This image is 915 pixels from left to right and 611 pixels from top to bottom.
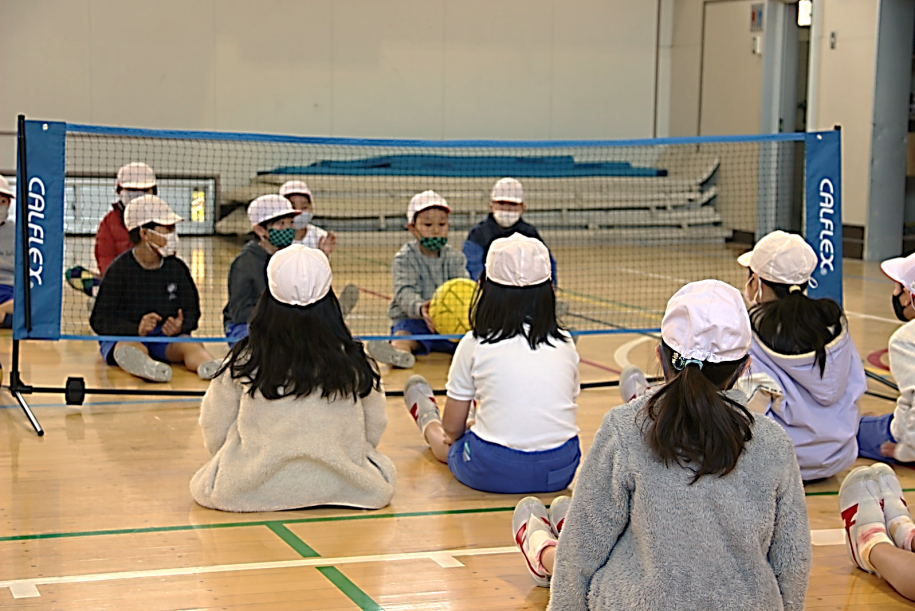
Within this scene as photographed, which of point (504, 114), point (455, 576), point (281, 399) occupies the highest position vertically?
point (504, 114)

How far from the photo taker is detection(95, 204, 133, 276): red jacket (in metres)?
7.25

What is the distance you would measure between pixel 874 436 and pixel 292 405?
257cm

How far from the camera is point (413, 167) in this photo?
1564cm

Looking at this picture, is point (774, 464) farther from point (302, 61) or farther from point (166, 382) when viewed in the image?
point (302, 61)

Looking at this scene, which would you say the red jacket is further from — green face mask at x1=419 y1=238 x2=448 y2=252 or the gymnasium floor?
green face mask at x1=419 y1=238 x2=448 y2=252

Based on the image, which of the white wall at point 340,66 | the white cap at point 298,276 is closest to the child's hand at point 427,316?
the white cap at point 298,276

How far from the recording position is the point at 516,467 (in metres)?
4.11

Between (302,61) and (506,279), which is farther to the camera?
(302,61)

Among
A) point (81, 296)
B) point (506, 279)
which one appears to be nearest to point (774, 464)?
point (506, 279)

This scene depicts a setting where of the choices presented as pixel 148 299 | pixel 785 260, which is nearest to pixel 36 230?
pixel 148 299

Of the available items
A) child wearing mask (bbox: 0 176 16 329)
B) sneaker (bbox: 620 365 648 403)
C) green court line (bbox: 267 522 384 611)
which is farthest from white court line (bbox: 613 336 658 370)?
child wearing mask (bbox: 0 176 16 329)

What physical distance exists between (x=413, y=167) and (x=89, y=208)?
4.64 meters

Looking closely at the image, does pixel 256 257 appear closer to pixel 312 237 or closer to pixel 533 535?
pixel 312 237

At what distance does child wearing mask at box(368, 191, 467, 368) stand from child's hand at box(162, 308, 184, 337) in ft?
3.72
